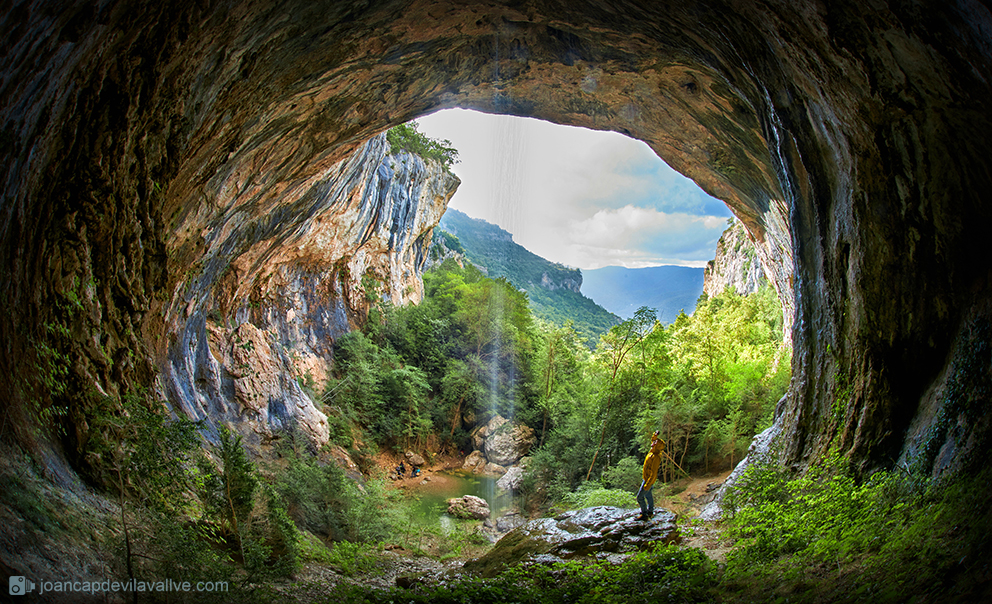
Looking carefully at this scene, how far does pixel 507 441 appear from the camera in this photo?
22500mm

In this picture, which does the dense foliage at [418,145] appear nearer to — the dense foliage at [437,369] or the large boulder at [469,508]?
the dense foliage at [437,369]

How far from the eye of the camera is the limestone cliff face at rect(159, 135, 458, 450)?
10.8 m

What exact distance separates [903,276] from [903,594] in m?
3.79

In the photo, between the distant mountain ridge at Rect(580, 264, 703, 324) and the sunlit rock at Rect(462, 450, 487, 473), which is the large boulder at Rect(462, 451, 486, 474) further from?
the distant mountain ridge at Rect(580, 264, 703, 324)

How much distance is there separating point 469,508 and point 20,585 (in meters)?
14.7

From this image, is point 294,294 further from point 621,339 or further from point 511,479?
point 621,339

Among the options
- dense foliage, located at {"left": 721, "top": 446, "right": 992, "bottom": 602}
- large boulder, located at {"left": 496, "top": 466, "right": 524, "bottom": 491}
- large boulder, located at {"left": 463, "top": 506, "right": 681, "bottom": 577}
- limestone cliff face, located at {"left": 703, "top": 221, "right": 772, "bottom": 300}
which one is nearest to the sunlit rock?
large boulder, located at {"left": 496, "top": 466, "right": 524, "bottom": 491}

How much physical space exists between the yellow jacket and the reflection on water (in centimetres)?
920

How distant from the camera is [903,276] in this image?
5113mm

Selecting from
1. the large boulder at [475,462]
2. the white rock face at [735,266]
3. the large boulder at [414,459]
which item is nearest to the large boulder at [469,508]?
the large boulder at [414,459]

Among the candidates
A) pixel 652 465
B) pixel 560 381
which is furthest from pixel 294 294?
pixel 652 465

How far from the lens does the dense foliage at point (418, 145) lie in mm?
22000

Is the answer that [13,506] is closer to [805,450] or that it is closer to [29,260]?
[29,260]

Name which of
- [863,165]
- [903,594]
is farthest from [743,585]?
[863,165]
